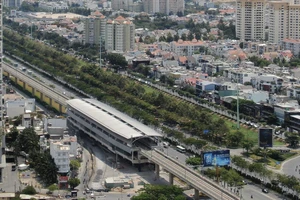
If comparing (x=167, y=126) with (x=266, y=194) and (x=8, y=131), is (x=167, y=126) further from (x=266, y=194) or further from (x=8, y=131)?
(x=266, y=194)

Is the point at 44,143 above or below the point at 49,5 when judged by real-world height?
below

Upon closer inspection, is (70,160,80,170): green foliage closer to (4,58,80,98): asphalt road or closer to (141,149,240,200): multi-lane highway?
(141,149,240,200): multi-lane highway

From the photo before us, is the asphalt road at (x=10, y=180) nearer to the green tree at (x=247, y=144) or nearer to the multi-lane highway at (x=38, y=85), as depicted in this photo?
the green tree at (x=247, y=144)

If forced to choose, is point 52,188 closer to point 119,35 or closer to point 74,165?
point 74,165

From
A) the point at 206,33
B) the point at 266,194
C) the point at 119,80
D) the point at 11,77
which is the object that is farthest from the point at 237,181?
the point at 206,33

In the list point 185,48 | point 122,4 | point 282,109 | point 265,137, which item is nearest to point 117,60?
point 185,48

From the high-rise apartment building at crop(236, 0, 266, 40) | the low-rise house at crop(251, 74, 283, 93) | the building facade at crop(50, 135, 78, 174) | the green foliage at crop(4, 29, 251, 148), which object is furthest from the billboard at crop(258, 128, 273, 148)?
the high-rise apartment building at crop(236, 0, 266, 40)

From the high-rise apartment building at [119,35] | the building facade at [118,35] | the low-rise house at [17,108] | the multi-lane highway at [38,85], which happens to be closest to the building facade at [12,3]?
the building facade at [118,35]
